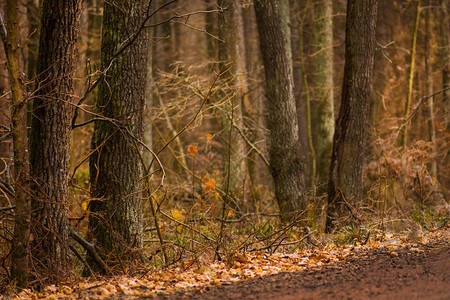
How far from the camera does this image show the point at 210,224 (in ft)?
26.6

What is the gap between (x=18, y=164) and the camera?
558 cm

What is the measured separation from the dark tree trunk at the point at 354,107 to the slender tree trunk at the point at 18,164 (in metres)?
5.54

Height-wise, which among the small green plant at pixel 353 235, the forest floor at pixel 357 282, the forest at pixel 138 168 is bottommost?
the small green plant at pixel 353 235

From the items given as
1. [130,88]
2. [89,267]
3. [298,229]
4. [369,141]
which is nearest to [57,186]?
[89,267]

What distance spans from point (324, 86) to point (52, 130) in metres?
11.0

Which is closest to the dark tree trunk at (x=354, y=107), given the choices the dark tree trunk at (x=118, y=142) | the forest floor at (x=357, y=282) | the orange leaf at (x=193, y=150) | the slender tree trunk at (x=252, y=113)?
the slender tree trunk at (x=252, y=113)

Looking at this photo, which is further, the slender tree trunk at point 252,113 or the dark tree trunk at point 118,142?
the slender tree trunk at point 252,113

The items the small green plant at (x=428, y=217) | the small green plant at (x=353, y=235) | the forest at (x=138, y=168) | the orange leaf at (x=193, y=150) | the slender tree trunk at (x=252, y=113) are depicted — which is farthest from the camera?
the slender tree trunk at (x=252, y=113)

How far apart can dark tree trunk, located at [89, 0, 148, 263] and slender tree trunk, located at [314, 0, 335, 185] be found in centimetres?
877

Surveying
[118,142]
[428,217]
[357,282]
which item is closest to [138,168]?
[118,142]

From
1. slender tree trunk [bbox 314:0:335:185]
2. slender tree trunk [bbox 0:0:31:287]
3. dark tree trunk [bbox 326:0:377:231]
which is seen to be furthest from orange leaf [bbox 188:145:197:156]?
slender tree trunk [bbox 314:0:335:185]

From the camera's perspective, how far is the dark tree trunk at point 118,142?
22.0ft

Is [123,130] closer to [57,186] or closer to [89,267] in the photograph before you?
[57,186]

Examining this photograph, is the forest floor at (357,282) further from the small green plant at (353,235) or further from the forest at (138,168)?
the small green plant at (353,235)
